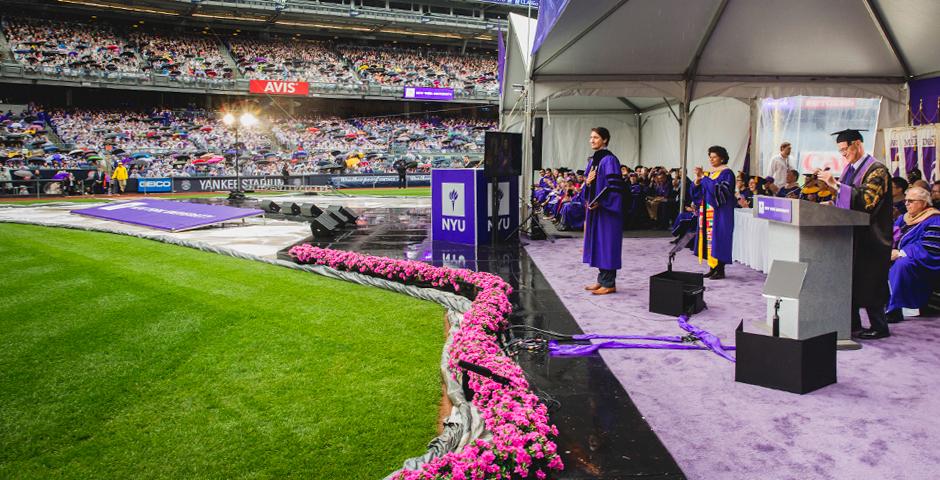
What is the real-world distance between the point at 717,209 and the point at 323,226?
7798 millimetres

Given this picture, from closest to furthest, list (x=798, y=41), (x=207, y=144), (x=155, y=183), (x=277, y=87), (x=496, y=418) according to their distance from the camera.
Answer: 1. (x=496, y=418)
2. (x=798, y=41)
3. (x=155, y=183)
4. (x=207, y=144)
5. (x=277, y=87)

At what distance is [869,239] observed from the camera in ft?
17.3

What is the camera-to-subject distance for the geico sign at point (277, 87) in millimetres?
41062

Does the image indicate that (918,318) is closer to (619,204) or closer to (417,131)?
Answer: (619,204)

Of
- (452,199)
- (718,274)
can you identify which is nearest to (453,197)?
(452,199)

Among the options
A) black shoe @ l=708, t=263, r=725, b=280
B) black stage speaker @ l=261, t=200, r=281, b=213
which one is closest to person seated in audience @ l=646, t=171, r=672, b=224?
black shoe @ l=708, t=263, r=725, b=280

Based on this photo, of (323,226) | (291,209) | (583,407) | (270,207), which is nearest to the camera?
(583,407)

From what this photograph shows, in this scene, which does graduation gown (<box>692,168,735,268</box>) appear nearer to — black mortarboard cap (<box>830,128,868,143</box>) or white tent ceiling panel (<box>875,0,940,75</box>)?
black mortarboard cap (<box>830,128,868,143</box>)

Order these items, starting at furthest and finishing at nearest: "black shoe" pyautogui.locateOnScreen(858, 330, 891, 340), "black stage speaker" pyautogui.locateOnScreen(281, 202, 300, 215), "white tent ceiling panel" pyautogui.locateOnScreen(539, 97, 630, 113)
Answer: "white tent ceiling panel" pyautogui.locateOnScreen(539, 97, 630, 113) → "black stage speaker" pyautogui.locateOnScreen(281, 202, 300, 215) → "black shoe" pyautogui.locateOnScreen(858, 330, 891, 340)

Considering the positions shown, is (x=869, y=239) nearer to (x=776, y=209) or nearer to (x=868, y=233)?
(x=868, y=233)

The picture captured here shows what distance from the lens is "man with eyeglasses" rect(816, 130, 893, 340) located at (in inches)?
204

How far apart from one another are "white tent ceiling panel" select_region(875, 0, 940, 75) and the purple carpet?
18.8ft

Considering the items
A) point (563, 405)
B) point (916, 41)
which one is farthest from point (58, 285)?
point (916, 41)

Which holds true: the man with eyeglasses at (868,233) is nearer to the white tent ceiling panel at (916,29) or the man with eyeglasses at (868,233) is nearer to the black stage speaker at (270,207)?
the white tent ceiling panel at (916,29)
